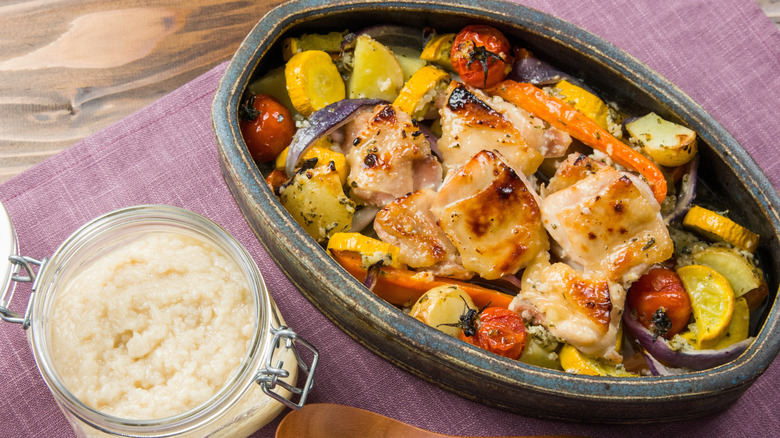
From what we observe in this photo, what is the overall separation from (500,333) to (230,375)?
74cm

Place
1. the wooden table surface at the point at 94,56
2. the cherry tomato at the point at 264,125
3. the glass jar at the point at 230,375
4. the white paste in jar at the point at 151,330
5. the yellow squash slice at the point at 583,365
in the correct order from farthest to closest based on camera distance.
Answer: the wooden table surface at the point at 94,56
the cherry tomato at the point at 264,125
the yellow squash slice at the point at 583,365
the white paste in jar at the point at 151,330
the glass jar at the point at 230,375

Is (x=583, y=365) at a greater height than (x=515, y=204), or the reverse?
(x=515, y=204)

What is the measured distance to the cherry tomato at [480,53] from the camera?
2.09 metres

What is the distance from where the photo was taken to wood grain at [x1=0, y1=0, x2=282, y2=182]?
265 cm

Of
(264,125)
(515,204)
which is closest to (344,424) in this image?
(515,204)

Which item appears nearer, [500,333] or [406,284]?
[500,333]

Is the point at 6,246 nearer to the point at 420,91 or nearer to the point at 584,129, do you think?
the point at 420,91

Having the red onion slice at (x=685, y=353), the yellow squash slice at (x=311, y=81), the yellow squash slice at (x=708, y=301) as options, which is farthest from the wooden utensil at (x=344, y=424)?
the yellow squash slice at (x=311, y=81)

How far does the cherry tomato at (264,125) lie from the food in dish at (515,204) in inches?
2.1

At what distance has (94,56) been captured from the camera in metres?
2.74

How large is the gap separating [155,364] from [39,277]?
35 centimetres

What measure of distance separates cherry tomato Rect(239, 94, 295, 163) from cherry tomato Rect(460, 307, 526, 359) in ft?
2.72

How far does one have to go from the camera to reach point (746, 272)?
196cm

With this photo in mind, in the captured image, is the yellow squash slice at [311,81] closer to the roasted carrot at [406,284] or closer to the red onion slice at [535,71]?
the roasted carrot at [406,284]
